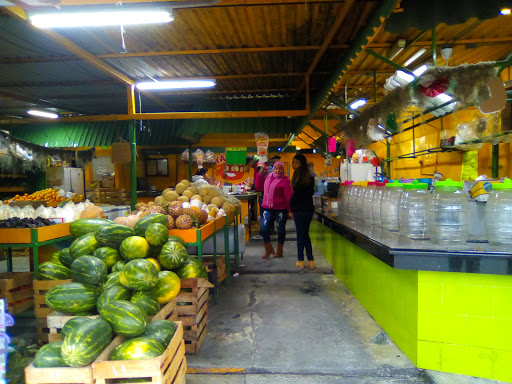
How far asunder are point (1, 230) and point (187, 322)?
2.24 metres

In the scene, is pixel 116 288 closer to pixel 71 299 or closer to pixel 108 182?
pixel 71 299

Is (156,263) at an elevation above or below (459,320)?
above

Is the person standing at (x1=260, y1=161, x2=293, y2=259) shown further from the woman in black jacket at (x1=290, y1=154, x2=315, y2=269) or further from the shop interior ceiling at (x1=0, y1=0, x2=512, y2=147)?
the shop interior ceiling at (x1=0, y1=0, x2=512, y2=147)

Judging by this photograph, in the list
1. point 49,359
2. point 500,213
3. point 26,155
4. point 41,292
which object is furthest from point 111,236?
point 26,155

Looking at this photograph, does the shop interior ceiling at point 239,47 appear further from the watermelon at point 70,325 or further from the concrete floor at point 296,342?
the concrete floor at point 296,342

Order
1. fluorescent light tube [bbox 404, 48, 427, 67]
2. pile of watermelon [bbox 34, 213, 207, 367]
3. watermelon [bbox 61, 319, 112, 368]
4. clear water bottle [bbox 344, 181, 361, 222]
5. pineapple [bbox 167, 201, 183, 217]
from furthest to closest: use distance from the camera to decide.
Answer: fluorescent light tube [bbox 404, 48, 427, 67] < clear water bottle [bbox 344, 181, 361, 222] < pineapple [bbox 167, 201, 183, 217] < pile of watermelon [bbox 34, 213, 207, 367] < watermelon [bbox 61, 319, 112, 368]

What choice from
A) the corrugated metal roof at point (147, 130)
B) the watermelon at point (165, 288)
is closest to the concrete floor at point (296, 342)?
the watermelon at point (165, 288)

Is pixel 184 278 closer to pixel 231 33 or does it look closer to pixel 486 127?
pixel 231 33

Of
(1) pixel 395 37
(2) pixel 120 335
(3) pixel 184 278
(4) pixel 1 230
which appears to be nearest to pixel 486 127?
(1) pixel 395 37

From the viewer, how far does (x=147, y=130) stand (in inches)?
478

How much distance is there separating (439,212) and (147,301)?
2.52m

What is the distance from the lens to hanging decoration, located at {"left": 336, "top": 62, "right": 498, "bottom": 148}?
15.7 ft

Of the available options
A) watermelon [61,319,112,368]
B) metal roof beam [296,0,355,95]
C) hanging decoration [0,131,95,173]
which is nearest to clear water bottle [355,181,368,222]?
metal roof beam [296,0,355,95]

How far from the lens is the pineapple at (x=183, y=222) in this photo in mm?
3738
